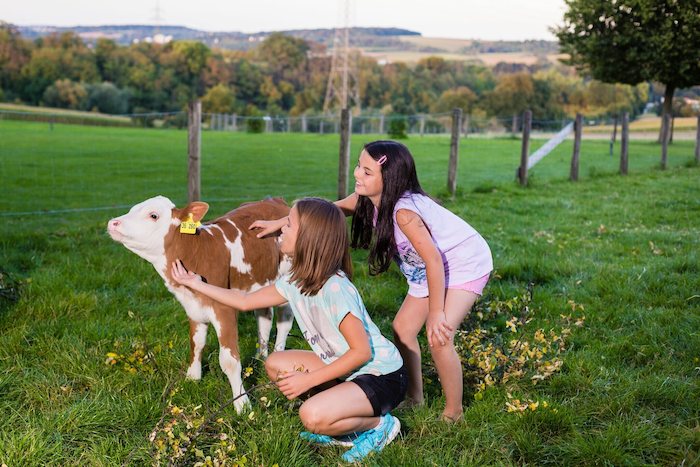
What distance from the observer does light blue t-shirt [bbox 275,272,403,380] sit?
3.41 meters

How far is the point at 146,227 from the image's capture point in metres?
3.93

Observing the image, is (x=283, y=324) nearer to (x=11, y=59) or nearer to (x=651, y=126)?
(x=651, y=126)

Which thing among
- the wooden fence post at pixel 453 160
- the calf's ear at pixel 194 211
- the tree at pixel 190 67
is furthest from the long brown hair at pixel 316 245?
the tree at pixel 190 67

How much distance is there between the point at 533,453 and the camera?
11.6 feet

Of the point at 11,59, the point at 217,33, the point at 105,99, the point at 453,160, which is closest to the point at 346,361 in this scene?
the point at 453,160

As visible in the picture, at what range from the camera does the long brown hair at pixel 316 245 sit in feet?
11.2

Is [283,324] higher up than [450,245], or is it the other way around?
[450,245]

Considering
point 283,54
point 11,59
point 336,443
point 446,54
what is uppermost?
point 446,54

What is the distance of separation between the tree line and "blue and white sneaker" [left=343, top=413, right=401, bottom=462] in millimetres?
57053

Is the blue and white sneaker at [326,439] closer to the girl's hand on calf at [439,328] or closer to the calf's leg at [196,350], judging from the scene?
the girl's hand on calf at [439,328]

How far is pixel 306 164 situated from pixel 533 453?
19111 mm

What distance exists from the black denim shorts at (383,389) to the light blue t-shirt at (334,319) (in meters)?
0.04

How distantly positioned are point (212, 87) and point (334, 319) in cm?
6754

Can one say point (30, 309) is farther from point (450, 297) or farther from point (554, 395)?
point (554, 395)
